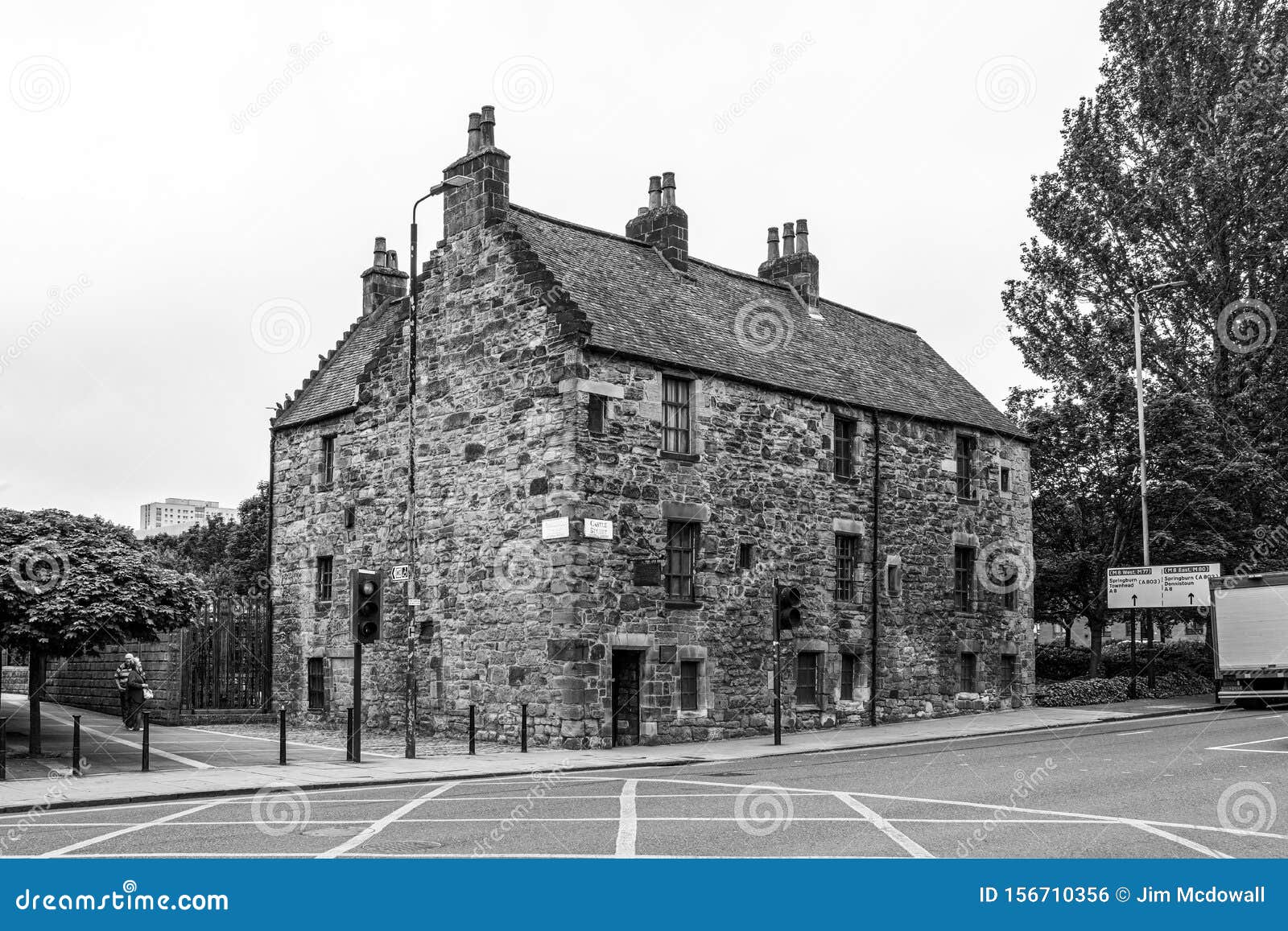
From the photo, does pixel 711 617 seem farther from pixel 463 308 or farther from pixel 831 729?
pixel 463 308

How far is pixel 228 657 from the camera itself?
30172 mm

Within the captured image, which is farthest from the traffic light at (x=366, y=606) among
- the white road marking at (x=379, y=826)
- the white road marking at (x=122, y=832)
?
the white road marking at (x=122, y=832)

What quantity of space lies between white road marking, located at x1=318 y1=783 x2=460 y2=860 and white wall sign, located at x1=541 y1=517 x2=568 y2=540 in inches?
278

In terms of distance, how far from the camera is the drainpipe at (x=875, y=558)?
2794 centimetres

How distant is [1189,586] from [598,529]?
17.7 meters

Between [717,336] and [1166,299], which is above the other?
[1166,299]

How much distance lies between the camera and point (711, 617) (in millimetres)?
24625

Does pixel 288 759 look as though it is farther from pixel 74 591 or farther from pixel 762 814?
pixel 762 814

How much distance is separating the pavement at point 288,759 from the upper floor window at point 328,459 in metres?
6.89

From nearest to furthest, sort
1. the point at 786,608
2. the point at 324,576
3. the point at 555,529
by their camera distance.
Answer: the point at 555,529 → the point at 786,608 → the point at 324,576

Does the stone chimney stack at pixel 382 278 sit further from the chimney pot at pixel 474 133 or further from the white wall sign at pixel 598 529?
the white wall sign at pixel 598 529

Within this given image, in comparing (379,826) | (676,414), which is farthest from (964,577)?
(379,826)

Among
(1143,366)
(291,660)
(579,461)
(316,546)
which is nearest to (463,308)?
(579,461)

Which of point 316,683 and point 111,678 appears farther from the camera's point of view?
point 111,678
